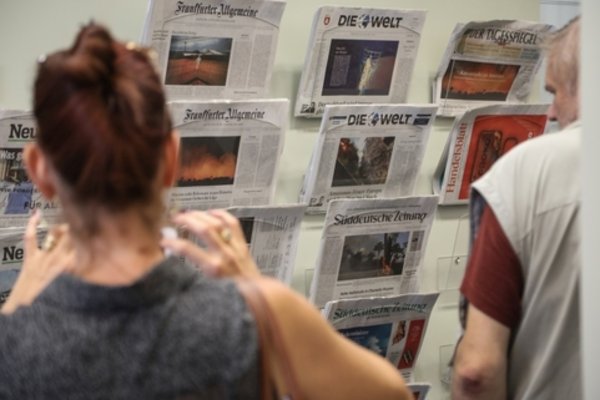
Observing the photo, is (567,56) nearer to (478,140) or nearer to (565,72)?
(565,72)

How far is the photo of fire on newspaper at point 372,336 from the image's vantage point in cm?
182

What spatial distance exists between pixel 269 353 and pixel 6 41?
90cm

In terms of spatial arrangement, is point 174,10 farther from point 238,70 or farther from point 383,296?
point 383,296

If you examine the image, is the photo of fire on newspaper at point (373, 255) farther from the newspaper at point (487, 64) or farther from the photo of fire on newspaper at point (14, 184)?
the photo of fire on newspaper at point (14, 184)

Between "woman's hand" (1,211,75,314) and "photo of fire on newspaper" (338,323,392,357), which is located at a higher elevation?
"woman's hand" (1,211,75,314)

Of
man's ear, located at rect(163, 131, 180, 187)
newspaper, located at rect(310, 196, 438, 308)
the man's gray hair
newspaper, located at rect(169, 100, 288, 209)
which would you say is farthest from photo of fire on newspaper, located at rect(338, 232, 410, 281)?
man's ear, located at rect(163, 131, 180, 187)

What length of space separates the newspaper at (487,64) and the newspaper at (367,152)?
5.6 inches

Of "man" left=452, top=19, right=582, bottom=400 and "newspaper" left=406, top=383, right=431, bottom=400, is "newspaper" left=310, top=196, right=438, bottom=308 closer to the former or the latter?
"newspaper" left=406, top=383, right=431, bottom=400

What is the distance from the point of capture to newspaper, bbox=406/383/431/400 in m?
1.90

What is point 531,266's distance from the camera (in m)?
1.26

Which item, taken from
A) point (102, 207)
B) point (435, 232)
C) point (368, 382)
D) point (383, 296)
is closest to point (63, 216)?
point (102, 207)

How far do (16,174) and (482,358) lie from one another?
0.78 metres

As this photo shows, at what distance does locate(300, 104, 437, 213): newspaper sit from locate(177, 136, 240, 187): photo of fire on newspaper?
0.17m

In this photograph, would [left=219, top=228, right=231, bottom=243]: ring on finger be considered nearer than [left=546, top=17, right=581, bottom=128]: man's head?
Yes
